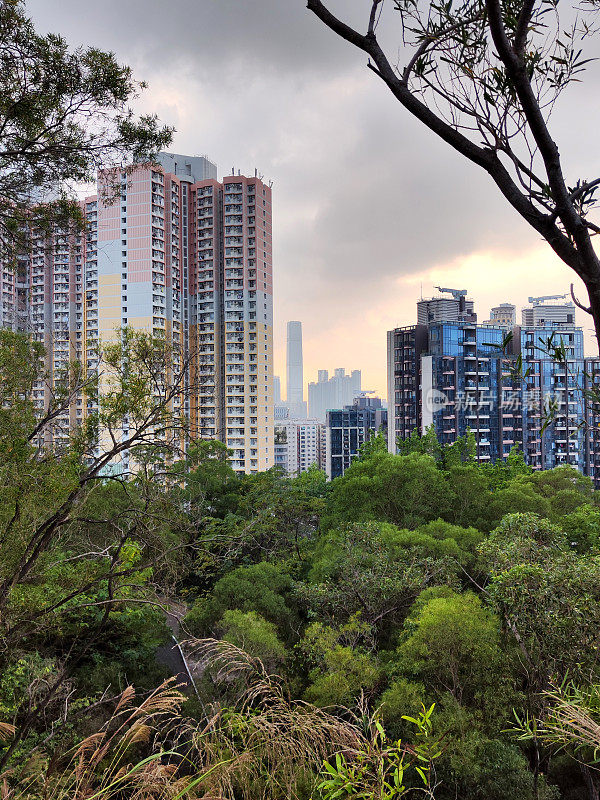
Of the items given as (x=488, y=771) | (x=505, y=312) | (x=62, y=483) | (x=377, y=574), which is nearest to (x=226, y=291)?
(x=377, y=574)

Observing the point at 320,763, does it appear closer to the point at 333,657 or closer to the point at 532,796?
the point at 532,796

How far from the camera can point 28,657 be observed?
4258 millimetres

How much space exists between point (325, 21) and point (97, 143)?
2603mm

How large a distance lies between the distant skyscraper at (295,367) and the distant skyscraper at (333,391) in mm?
1926

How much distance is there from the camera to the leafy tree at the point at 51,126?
263 cm

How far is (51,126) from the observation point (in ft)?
9.46

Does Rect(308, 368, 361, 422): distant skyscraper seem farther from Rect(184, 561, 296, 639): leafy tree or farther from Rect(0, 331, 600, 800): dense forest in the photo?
Rect(184, 561, 296, 639): leafy tree

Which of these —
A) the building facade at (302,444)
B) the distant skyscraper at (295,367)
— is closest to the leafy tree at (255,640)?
the building facade at (302,444)

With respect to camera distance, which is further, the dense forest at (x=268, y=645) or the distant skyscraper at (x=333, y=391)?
the distant skyscraper at (x=333, y=391)

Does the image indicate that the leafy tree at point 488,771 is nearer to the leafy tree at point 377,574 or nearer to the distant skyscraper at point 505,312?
the leafy tree at point 377,574

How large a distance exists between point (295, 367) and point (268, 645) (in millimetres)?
70525

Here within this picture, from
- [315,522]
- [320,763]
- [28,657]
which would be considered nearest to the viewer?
[320,763]

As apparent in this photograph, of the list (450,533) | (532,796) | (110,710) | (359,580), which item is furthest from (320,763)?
(450,533)

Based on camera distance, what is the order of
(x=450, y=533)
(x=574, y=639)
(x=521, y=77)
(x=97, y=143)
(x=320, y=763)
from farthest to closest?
(x=450, y=533), (x=574, y=639), (x=97, y=143), (x=320, y=763), (x=521, y=77)
